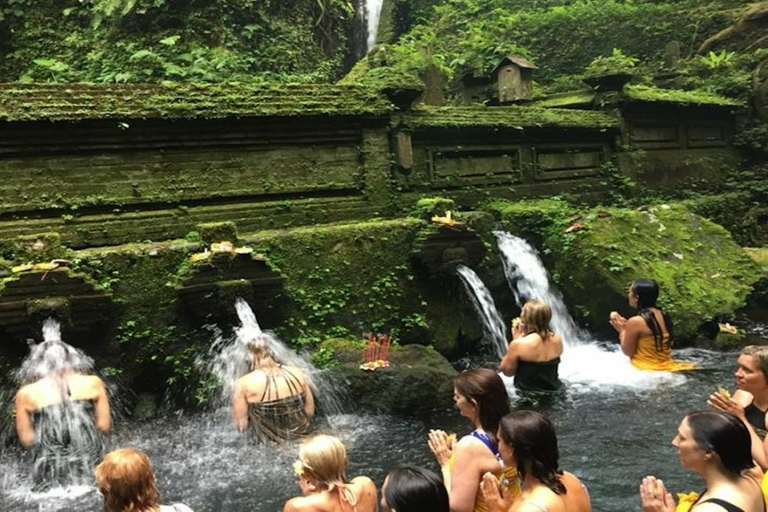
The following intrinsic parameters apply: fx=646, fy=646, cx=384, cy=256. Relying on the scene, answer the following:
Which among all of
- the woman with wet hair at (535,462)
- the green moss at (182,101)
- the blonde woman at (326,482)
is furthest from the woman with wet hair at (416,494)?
the green moss at (182,101)

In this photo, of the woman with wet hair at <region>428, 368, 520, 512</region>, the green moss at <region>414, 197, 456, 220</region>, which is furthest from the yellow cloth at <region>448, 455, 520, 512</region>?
the green moss at <region>414, 197, 456, 220</region>

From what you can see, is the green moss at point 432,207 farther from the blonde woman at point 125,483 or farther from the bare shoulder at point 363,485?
the blonde woman at point 125,483

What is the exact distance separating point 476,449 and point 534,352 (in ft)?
12.5

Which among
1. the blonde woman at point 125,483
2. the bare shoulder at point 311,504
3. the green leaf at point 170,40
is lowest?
the bare shoulder at point 311,504

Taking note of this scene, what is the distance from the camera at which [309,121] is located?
1022cm

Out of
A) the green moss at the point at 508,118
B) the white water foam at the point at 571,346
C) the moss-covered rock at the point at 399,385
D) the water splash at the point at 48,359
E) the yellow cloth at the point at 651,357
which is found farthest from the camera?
the green moss at the point at 508,118

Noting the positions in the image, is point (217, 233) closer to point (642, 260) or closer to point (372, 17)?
point (642, 260)

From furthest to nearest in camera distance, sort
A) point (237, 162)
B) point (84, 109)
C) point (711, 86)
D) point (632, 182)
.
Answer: point (711, 86) < point (632, 182) < point (237, 162) < point (84, 109)

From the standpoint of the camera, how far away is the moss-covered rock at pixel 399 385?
24.8ft

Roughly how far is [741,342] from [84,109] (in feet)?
33.3

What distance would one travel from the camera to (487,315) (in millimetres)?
10109

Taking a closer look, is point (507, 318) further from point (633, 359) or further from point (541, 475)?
point (541, 475)

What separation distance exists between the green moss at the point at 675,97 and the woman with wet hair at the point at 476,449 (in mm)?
12075

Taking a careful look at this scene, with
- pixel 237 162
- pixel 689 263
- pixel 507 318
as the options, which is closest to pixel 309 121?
pixel 237 162
